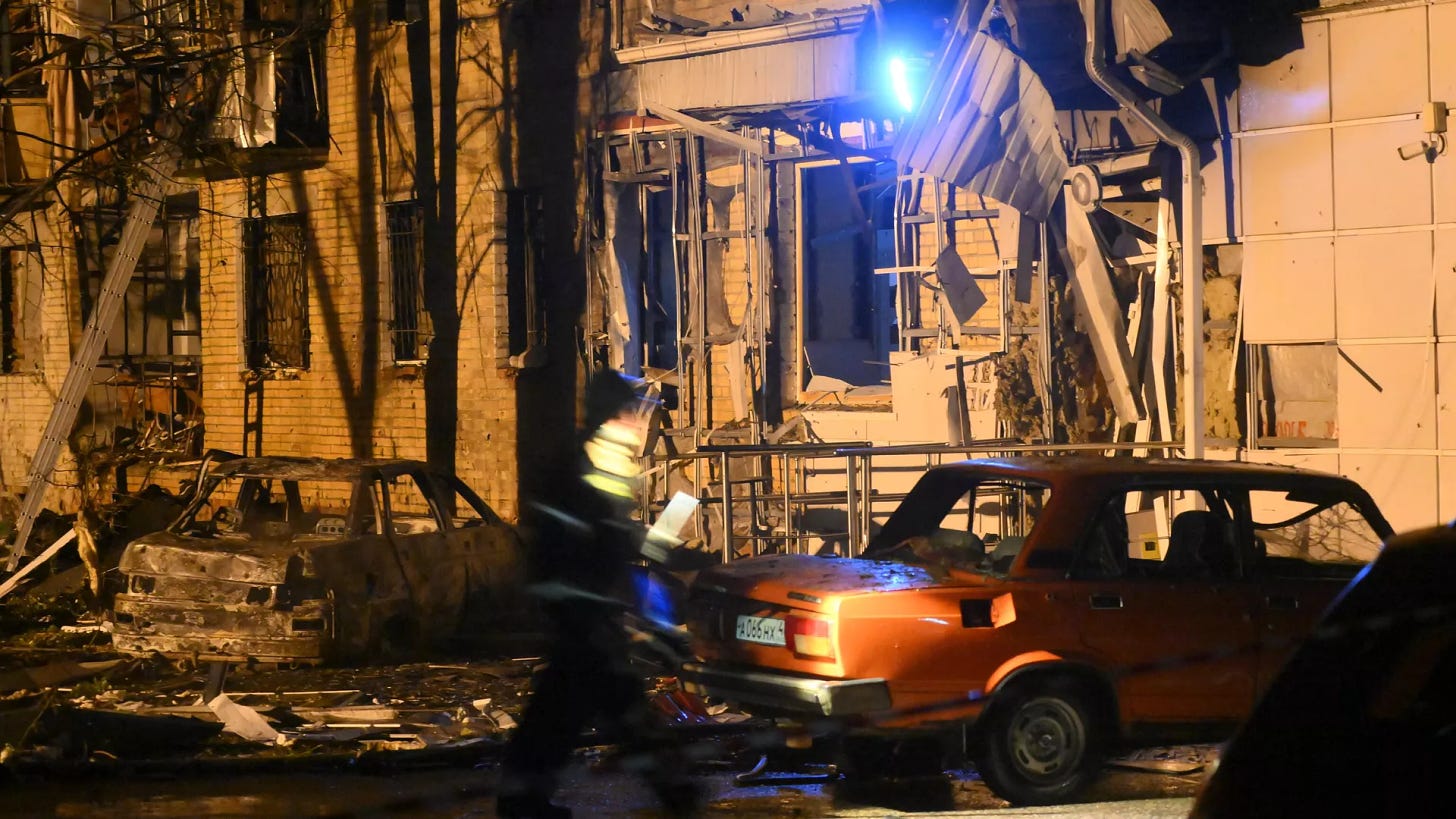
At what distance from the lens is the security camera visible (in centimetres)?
988

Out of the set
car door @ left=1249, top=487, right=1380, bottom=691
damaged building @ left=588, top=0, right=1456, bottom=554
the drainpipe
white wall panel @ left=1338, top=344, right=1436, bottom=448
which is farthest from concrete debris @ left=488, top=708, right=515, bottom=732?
white wall panel @ left=1338, top=344, right=1436, bottom=448

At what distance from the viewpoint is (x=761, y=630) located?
6.89 metres

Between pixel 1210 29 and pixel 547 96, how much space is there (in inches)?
280

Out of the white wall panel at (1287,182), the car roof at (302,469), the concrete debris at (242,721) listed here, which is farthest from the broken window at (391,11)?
the concrete debris at (242,721)

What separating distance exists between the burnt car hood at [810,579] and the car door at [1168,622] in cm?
72

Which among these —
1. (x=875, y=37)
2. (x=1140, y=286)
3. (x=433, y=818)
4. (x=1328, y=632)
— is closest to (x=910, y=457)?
(x=1140, y=286)

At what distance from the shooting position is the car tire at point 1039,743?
669cm

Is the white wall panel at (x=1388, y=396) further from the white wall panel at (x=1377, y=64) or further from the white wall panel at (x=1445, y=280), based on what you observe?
the white wall panel at (x=1377, y=64)

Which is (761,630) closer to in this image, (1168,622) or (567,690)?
(567,690)

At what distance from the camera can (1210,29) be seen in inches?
414

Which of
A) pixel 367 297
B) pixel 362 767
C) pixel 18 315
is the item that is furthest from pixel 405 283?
pixel 362 767

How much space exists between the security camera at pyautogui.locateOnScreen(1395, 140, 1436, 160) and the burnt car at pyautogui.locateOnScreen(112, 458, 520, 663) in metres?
6.82

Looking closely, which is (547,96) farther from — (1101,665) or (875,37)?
(1101,665)

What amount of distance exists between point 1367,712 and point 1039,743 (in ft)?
14.7
